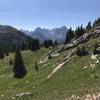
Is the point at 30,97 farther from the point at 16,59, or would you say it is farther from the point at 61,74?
the point at 16,59

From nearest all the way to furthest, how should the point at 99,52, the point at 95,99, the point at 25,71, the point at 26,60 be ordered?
the point at 95,99, the point at 99,52, the point at 25,71, the point at 26,60

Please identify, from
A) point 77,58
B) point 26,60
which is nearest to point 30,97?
point 77,58

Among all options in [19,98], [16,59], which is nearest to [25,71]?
[16,59]

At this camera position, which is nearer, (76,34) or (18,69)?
(18,69)

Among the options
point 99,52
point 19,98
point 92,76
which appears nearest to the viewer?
point 19,98

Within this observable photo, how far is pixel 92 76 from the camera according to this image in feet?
191

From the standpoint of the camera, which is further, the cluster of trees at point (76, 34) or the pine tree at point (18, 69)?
the cluster of trees at point (76, 34)

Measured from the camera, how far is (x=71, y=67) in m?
72.6

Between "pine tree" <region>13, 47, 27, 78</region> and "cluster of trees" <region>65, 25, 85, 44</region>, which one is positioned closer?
"pine tree" <region>13, 47, 27, 78</region>

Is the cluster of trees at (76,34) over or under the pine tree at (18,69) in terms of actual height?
over

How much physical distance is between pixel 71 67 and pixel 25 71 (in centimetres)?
2828

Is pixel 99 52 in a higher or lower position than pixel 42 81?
higher

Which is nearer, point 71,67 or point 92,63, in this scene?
point 92,63

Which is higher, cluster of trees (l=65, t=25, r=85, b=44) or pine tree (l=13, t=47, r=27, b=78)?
cluster of trees (l=65, t=25, r=85, b=44)
